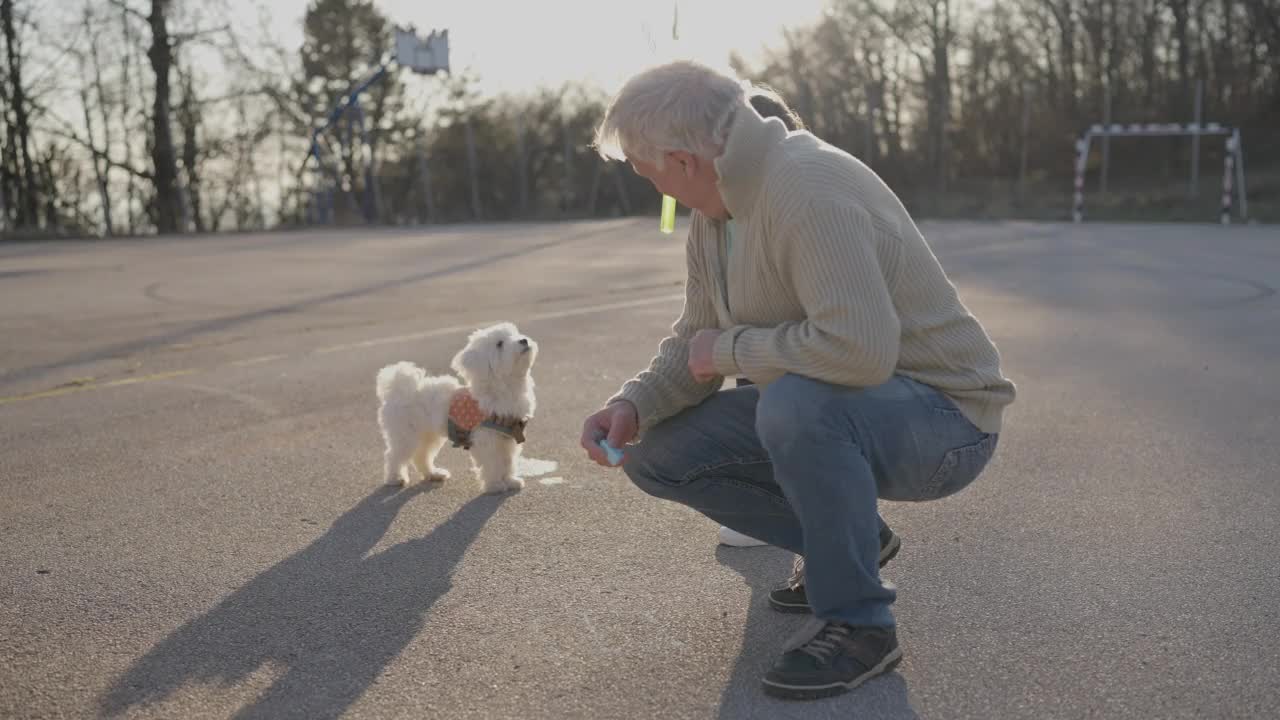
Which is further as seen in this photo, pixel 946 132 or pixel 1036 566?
pixel 946 132

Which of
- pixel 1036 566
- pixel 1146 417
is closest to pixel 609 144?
pixel 1036 566

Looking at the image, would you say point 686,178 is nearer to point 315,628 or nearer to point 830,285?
point 830,285

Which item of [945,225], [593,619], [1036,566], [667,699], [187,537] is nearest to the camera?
[667,699]

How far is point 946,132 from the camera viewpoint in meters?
34.7

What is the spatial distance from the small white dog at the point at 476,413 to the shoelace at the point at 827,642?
6.66ft

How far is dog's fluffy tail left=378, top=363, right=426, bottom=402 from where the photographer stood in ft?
15.8

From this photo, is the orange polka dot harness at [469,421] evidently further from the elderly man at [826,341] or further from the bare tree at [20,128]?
the bare tree at [20,128]

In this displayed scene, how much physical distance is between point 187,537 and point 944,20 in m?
34.4

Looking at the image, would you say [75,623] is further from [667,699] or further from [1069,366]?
[1069,366]

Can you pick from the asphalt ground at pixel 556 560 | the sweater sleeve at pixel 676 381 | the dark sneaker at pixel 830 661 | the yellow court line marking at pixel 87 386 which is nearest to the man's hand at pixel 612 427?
the sweater sleeve at pixel 676 381

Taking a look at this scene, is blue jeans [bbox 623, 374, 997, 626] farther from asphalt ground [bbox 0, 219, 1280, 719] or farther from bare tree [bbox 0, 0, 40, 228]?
bare tree [bbox 0, 0, 40, 228]

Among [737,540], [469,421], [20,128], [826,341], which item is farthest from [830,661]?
[20,128]

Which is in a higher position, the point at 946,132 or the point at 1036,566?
the point at 946,132

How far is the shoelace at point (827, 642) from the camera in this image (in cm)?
267
